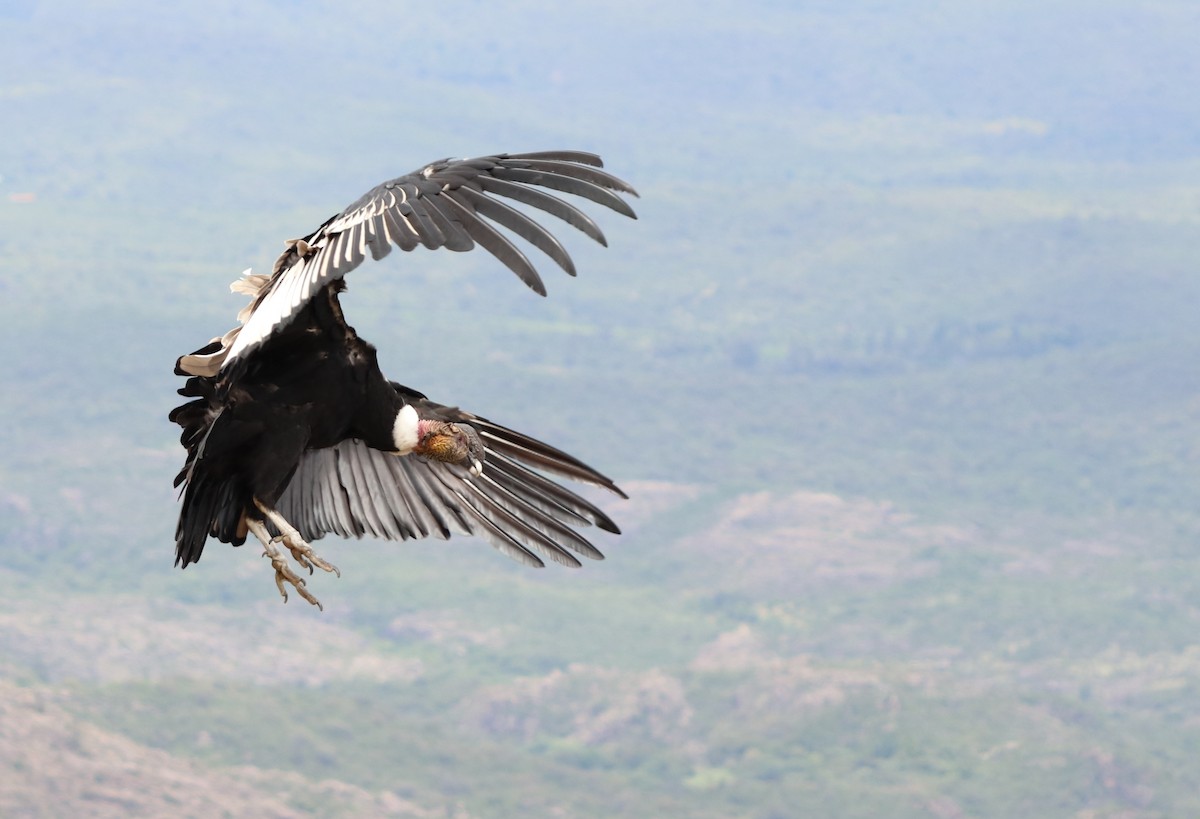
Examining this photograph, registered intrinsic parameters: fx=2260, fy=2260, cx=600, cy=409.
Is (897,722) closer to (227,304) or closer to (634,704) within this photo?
(634,704)

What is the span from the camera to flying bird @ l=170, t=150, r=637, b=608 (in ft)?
30.5

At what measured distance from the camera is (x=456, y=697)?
160m

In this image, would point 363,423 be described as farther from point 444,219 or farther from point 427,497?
point 444,219

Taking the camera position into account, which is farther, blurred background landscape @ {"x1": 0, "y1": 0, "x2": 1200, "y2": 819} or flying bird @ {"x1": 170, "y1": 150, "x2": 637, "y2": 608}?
blurred background landscape @ {"x1": 0, "y1": 0, "x2": 1200, "y2": 819}

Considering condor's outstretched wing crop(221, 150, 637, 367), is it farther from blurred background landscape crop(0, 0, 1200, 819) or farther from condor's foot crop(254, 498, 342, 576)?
blurred background landscape crop(0, 0, 1200, 819)

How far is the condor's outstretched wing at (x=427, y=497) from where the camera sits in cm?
1134

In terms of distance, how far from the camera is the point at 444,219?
30.1 feet

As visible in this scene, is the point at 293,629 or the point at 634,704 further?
the point at 293,629

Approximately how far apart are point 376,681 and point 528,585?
57.3 feet

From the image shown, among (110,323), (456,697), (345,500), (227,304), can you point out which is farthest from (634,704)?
(345,500)

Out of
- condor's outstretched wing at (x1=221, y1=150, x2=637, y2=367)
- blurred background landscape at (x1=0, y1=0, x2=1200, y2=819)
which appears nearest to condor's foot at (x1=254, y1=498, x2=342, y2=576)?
condor's outstretched wing at (x1=221, y1=150, x2=637, y2=367)

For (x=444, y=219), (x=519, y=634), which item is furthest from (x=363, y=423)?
(x=519, y=634)

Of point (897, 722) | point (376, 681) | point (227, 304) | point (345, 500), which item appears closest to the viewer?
point (345, 500)

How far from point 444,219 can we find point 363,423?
2.06 metres
